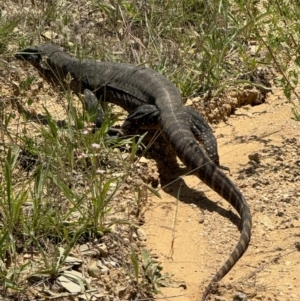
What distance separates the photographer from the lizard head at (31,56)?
8383 mm

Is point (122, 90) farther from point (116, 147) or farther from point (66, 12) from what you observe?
point (66, 12)

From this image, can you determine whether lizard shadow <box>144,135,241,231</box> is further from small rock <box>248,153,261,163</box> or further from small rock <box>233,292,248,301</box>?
small rock <box>233,292,248,301</box>

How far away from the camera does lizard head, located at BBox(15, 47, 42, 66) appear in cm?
838

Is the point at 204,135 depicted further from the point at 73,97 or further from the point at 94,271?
the point at 94,271

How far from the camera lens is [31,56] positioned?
852 centimetres

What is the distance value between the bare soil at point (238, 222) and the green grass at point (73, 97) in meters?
0.25

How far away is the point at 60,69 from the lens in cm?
872

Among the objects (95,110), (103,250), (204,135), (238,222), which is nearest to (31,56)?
(95,110)

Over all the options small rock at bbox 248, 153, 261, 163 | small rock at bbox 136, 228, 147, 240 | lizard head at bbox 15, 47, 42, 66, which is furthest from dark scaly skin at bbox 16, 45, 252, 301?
small rock at bbox 136, 228, 147, 240

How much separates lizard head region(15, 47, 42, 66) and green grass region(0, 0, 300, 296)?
18 centimetres

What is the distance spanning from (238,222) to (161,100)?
1.81m

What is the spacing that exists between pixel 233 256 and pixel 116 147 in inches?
77.3

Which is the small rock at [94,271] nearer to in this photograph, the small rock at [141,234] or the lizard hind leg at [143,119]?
the small rock at [141,234]

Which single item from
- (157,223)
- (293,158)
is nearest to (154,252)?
(157,223)
